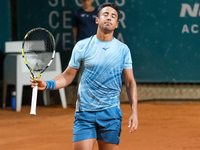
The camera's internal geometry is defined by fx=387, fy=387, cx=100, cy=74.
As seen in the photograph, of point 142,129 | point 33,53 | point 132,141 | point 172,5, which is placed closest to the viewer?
point 33,53

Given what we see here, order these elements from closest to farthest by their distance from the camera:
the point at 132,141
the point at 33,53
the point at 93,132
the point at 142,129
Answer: the point at 93,132 → the point at 33,53 → the point at 132,141 → the point at 142,129

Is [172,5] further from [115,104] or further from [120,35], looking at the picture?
[115,104]

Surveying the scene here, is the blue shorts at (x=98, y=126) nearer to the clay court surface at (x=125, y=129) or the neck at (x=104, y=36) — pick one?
the neck at (x=104, y=36)

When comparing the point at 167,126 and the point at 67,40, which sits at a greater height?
the point at 67,40

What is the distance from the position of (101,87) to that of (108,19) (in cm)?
45

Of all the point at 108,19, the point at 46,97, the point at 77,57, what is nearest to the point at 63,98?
the point at 46,97

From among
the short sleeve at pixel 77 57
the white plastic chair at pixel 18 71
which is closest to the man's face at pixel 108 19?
the short sleeve at pixel 77 57

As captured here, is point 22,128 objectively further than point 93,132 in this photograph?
Yes

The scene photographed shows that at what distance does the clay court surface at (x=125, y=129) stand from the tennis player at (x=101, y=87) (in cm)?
140

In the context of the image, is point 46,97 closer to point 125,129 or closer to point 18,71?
point 18,71

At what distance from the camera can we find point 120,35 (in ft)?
22.8

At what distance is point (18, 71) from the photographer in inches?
245

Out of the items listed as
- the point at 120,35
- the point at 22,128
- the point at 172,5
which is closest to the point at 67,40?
the point at 120,35

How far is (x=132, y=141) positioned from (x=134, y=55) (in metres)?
3.04
